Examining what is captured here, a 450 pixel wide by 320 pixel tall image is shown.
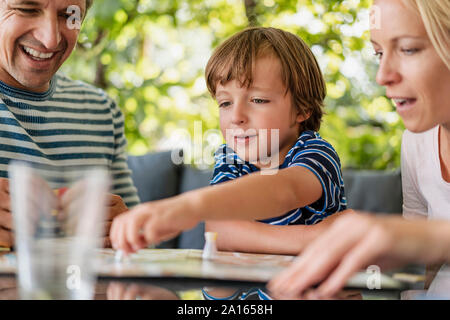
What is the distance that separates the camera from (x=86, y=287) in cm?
66

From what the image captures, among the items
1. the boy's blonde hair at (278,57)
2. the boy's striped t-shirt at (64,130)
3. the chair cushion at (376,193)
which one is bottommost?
the chair cushion at (376,193)

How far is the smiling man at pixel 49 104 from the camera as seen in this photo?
137 cm

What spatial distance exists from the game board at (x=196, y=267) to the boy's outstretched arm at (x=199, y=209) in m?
0.05

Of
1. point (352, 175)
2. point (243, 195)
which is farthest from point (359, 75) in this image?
point (243, 195)

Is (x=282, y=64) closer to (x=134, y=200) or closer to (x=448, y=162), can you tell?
(x=448, y=162)

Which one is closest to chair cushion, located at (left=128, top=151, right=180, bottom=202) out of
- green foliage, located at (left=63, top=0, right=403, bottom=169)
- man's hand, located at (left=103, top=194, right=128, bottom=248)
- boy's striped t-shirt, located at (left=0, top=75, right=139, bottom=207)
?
green foliage, located at (left=63, top=0, right=403, bottom=169)

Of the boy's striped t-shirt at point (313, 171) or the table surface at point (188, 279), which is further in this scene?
the boy's striped t-shirt at point (313, 171)

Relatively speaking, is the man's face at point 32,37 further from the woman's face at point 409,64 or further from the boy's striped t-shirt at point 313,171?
the woman's face at point 409,64

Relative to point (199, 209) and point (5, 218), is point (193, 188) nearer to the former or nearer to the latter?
point (5, 218)

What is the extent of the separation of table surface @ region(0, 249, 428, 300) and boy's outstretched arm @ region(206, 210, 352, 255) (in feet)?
0.54

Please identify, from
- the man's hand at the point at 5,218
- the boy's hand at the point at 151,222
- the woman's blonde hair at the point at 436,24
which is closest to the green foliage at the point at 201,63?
the woman's blonde hair at the point at 436,24

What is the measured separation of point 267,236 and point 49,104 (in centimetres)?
85

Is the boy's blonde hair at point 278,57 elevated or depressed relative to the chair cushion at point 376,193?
elevated

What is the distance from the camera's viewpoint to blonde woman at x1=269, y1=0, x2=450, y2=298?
0.59 m
